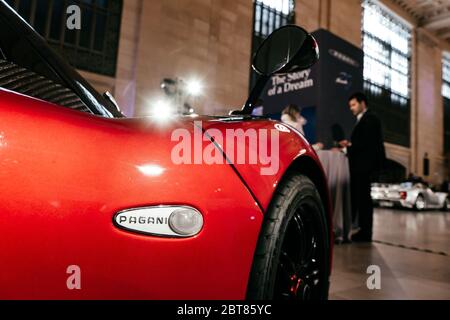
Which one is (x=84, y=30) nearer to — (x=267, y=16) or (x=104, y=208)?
(x=267, y=16)

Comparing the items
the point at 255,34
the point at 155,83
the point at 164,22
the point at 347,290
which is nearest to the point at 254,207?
the point at 347,290

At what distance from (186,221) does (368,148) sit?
12.9ft

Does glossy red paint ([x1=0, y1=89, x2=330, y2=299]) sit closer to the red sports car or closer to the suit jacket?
the red sports car

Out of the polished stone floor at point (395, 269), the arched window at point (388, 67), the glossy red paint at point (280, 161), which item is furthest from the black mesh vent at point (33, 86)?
the arched window at point (388, 67)

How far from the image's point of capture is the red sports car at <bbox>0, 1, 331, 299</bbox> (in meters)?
0.54

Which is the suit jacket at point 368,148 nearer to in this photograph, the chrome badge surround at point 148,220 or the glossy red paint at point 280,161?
the glossy red paint at point 280,161

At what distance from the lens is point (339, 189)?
4.00m

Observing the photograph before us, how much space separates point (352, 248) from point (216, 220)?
3206 millimetres

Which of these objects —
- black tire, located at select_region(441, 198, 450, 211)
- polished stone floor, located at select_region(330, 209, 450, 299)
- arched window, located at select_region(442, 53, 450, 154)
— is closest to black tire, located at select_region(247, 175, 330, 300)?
polished stone floor, located at select_region(330, 209, 450, 299)

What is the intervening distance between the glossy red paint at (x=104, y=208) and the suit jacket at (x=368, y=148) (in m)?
3.72

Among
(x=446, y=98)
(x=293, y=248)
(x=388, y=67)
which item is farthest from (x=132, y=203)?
(x=446, y=98)

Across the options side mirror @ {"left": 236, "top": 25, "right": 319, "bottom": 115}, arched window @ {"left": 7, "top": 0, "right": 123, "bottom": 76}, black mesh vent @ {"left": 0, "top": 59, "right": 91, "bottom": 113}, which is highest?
arched window @ {"left": 7, "top": 0, "right": 123, "bottom": 76}

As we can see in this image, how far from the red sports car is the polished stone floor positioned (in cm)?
140

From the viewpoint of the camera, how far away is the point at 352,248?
3529mm
